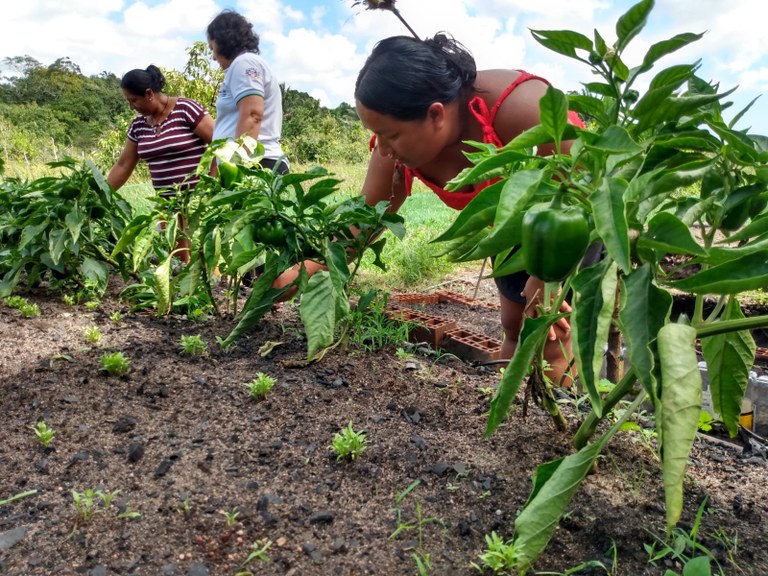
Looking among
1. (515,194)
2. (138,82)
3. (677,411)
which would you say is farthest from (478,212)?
(138,82)

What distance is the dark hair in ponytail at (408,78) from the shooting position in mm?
1922

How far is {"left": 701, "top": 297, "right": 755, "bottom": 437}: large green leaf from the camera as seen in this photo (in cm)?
105

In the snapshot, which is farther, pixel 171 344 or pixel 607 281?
pixel 171 344

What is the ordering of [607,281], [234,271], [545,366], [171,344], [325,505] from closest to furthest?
1. [607,281]
2. [325,505]
3. [545,366]
4. [234,271]
5. [171,344]

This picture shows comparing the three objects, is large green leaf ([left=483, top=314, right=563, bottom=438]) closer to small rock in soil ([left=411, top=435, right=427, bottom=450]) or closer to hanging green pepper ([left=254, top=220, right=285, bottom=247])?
small rock in soil ([left=411, top=435, right=427, bottom=450])

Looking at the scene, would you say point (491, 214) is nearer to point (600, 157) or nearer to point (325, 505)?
point (600, 157)

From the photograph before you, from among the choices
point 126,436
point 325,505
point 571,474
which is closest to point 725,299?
point 571,474

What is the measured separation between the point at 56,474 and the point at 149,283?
1.26 m

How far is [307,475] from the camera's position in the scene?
4.26ft

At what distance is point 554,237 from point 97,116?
133 ft

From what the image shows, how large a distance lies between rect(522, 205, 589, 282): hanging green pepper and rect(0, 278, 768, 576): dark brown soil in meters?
0.56

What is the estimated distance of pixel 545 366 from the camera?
144cm

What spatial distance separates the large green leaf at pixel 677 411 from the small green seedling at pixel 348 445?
68cm

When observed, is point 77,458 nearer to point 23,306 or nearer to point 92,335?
point 92,335
